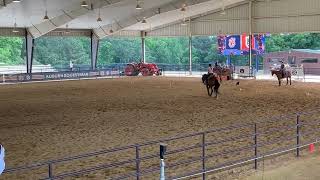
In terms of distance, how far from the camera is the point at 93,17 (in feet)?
116

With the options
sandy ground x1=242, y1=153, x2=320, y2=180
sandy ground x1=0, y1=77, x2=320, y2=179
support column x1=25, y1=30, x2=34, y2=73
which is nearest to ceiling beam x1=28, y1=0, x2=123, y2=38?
support column x1=25, y1=30, x2=34, y2=73

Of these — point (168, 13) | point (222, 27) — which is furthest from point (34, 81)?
point (222, 27)

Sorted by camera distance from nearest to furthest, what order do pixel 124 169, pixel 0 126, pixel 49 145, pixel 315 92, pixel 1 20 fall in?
pixel 124 169 → pixel 49 145 → pixel 0 126 → pixel 315 92 → pixel 1 20

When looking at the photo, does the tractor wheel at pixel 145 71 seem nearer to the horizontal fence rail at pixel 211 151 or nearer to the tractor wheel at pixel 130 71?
the tractor wheel at pixel 130 71

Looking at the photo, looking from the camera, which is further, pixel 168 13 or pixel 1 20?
pixel 168 13

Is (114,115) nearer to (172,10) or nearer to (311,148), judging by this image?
(311,148)

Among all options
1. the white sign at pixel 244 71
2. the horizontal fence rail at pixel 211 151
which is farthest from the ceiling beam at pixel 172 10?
the horizontal fence rail at pixel 211 151

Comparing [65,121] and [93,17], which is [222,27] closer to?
[93,17]

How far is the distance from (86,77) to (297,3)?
18479mm

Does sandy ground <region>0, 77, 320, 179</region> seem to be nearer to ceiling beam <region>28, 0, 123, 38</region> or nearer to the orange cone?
the orange cone

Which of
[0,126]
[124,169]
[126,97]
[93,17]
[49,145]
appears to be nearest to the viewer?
[124,169]

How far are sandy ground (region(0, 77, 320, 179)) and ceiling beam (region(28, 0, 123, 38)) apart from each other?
5.97 metres

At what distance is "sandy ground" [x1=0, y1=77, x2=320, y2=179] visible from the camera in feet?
38.0

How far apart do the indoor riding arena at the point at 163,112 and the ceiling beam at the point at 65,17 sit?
92mm
